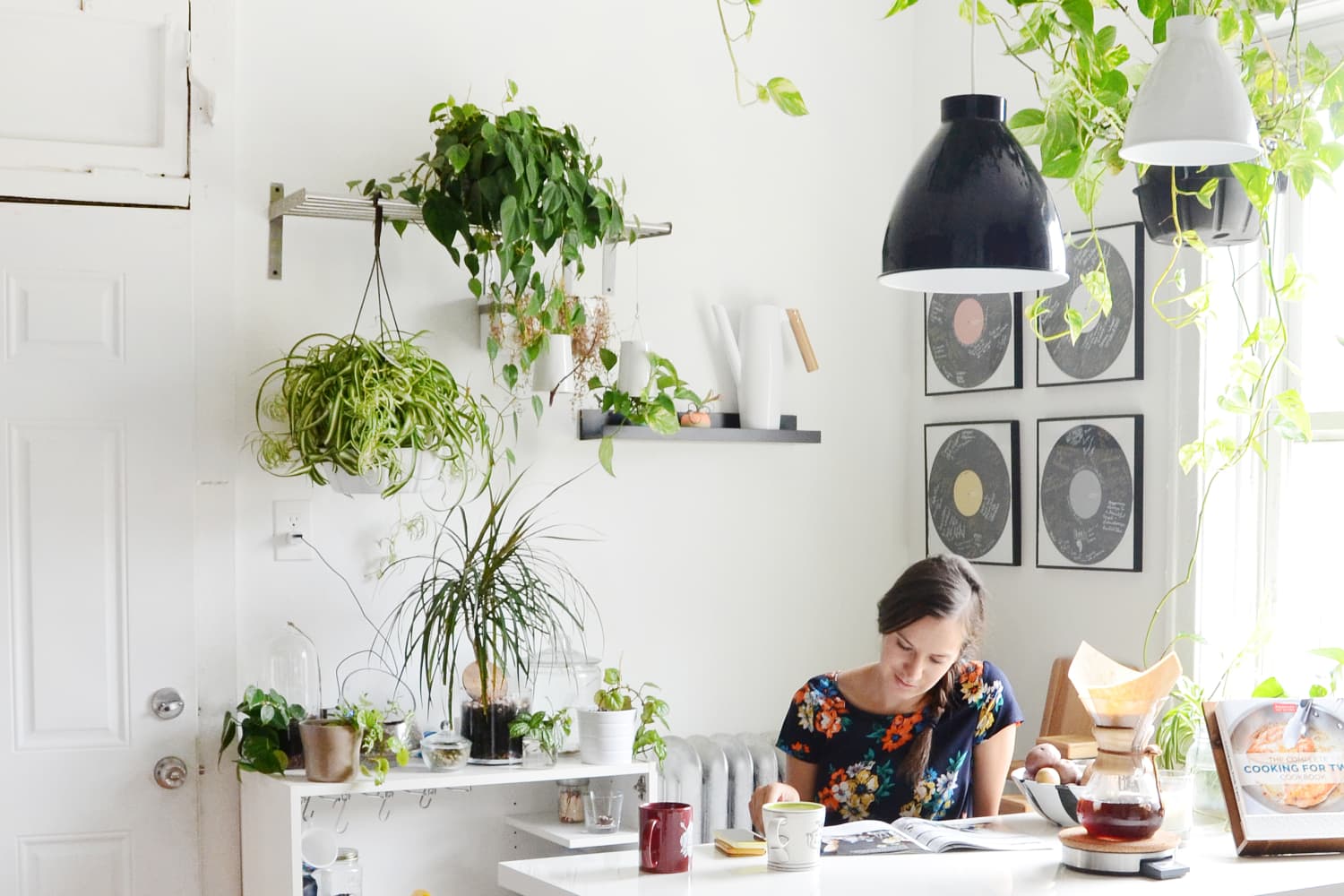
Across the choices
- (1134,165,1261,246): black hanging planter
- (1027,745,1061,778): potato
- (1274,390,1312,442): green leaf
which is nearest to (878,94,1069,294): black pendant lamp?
(1134,165,1261,246): black hanging planter

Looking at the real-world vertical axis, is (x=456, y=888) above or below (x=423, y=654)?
below

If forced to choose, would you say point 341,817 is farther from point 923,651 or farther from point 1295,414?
point 1295,414

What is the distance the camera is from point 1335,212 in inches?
123

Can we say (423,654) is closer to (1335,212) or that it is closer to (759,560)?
(759,560)

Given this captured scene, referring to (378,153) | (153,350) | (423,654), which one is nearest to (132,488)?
(153,350)

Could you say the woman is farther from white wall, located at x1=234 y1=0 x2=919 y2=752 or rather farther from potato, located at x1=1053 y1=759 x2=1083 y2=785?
white wall, located at x1=234 y1=0 x2=919 y2=752

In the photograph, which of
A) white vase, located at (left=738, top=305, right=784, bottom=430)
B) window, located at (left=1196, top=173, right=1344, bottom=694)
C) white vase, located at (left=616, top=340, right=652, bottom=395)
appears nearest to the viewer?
window, located at (left=1196, top=173, right=1344, bottom=694)

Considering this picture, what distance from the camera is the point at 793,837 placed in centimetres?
217

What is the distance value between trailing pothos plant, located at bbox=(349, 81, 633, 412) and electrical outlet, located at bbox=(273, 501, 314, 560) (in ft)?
1.80

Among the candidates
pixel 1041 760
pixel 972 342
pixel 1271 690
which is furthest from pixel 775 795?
pixel 972 342

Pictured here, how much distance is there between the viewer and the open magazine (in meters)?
2.31

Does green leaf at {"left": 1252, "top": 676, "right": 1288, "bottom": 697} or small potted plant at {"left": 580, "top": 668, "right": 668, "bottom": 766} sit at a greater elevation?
green leaf at {"left": 1252, "top": 676, "right": 1288, "bottom": 697}

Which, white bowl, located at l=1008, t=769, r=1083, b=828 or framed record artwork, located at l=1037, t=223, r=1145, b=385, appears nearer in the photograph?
white bowl, located at l=1008, t=769, r=1083, b=828

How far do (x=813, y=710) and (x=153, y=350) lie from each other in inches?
63.3
